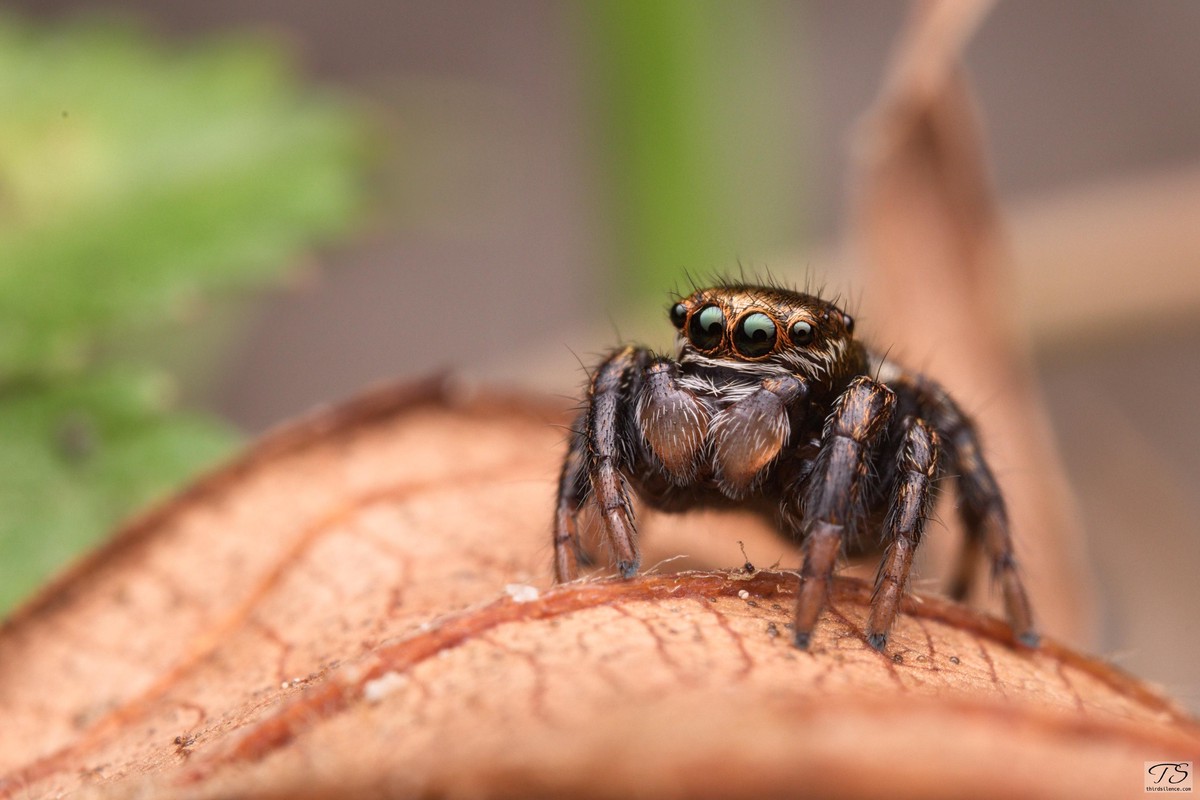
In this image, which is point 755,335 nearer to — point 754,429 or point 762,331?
point 762,331

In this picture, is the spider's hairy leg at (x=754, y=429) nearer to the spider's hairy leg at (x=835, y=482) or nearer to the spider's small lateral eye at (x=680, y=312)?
the spider's hairy leg at (x=835, y=482)

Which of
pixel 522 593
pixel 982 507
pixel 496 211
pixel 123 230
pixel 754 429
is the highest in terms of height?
pixel 496 211

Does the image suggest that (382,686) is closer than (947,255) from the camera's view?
Yes

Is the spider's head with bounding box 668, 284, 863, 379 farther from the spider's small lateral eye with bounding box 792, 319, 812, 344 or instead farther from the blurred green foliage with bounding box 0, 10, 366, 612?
the blurred green foliage with bounding box 0, 10, 366, 612

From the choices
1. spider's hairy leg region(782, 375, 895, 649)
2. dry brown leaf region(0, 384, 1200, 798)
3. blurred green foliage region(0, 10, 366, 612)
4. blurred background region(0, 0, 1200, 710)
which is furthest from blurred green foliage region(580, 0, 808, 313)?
spider's hairy leg region(782, 375, 895, 649)
